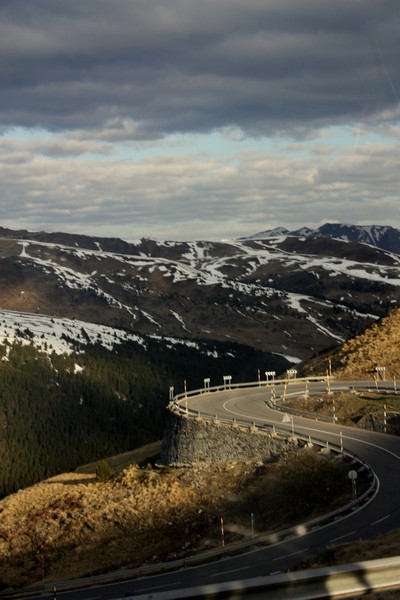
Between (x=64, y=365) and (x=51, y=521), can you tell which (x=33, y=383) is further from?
(x=51, y=521)

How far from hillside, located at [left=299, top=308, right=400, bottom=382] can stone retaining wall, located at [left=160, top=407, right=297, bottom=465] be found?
31515mm

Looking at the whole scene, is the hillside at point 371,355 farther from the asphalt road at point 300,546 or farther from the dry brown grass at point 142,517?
the dry brown grass at point 142,517

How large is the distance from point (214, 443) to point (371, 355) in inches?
1483

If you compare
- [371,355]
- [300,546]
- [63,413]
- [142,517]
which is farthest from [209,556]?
[63,413]

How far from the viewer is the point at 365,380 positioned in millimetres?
94688

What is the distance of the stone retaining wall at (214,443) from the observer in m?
66.4

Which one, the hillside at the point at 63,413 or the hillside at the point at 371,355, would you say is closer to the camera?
the hillside at the point at 371,355

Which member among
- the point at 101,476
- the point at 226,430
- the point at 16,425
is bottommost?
the point at 16,425

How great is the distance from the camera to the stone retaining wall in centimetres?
6638

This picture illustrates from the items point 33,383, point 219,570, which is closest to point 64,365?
point 33,383

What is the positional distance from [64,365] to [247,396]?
109096 mm

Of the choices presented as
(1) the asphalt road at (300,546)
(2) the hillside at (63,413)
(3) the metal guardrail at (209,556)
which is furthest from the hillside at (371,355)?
(2) the hillside at (63,413)

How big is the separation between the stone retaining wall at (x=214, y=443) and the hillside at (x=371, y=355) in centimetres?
3152

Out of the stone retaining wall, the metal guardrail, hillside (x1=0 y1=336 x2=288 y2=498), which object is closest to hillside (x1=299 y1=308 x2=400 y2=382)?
the stone retaining wall
